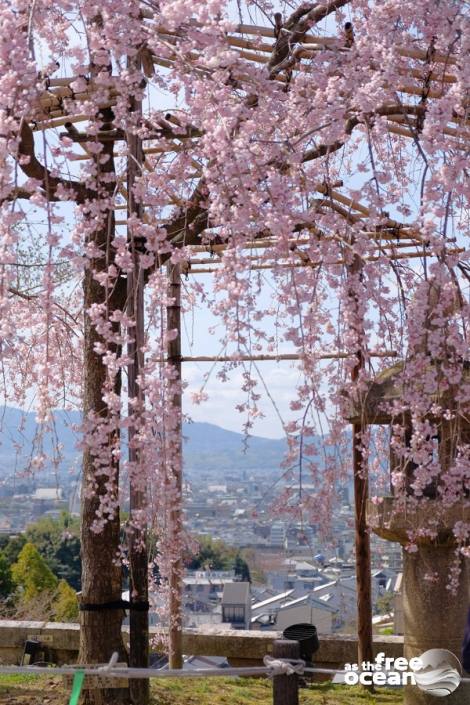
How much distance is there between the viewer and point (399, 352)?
4.02 meters

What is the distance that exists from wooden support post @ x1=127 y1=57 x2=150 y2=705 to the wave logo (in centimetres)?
151

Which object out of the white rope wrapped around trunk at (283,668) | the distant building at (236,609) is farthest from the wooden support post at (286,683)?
the distant building at (236,609)

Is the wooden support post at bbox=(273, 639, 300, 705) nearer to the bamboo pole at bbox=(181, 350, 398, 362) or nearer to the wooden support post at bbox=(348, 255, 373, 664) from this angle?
the bamboo pole at bbox=(181, 350, 398, 362)

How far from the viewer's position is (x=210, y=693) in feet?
18.0

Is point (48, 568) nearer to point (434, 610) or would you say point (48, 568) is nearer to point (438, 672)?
point (434, 610)

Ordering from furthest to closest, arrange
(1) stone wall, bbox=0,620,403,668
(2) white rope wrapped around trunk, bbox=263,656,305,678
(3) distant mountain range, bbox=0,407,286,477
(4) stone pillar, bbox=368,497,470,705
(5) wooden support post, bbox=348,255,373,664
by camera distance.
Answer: (1) stone wall, bbox=0,620,403,668, (5) wooden support post, bbox=348,255,373,664, (4) stone pillar, bbox=368,497,470,705, (3) distant mountain range, bbox=0,407,286,477, (2) white rope wrapped around trunk, bbox=263,656,305,678

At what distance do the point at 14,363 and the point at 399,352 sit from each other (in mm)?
3679

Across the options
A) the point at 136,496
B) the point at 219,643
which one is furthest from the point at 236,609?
the point at 136,496

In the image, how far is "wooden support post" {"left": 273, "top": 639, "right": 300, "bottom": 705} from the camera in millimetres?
2893

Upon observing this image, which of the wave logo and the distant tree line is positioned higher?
the wave logo

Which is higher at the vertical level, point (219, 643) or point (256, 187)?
point (256, 187)

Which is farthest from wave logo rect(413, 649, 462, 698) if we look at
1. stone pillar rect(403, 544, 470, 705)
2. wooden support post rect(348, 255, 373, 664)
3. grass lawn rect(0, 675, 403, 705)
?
wooden support post rect(348, 255, 373, 664)

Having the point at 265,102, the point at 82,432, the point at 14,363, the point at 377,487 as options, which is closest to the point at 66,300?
the point at 14,363

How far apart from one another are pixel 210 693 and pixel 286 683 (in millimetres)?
2819
